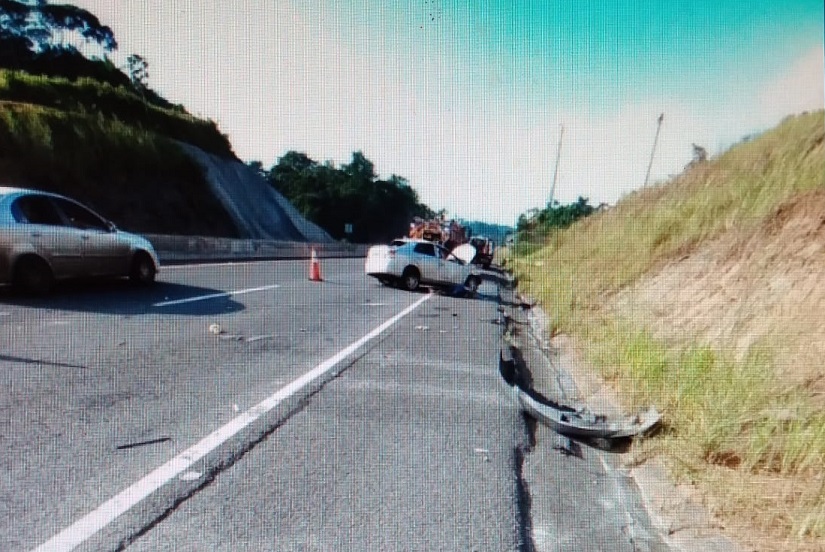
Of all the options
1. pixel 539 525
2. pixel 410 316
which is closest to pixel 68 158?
pixel 410 316

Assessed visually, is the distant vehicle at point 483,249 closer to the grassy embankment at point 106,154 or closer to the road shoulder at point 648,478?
the grassy embankment at point 106,154

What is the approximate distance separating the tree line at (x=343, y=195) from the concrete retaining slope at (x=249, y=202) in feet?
64.0

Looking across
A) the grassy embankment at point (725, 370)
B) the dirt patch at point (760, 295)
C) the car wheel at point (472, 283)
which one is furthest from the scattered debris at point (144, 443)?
the car wheel at point (472, 283)

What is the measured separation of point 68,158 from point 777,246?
32300 millimetres

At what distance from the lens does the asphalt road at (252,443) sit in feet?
9.75

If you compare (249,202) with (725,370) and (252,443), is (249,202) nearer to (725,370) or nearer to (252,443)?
(252,443)

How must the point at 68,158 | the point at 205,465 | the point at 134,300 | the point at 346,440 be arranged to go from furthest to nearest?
the point at 68,158 < the point at 134,300 < the point at 346,440 < the point at 205,465

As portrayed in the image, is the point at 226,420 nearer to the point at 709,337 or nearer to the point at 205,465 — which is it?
the point at 205,465

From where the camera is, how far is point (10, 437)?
380 centimetres

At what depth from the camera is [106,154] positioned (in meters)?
32.0

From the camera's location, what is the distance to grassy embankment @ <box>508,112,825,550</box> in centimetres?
341

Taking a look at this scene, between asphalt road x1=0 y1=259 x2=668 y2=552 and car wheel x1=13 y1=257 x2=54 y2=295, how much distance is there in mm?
1156

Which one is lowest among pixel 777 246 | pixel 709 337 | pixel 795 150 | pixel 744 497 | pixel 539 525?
pixel 539 525

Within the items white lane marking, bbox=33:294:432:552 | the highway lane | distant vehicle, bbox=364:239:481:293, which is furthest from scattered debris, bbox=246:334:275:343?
distant vehicle, bbox=364:239:481:293
